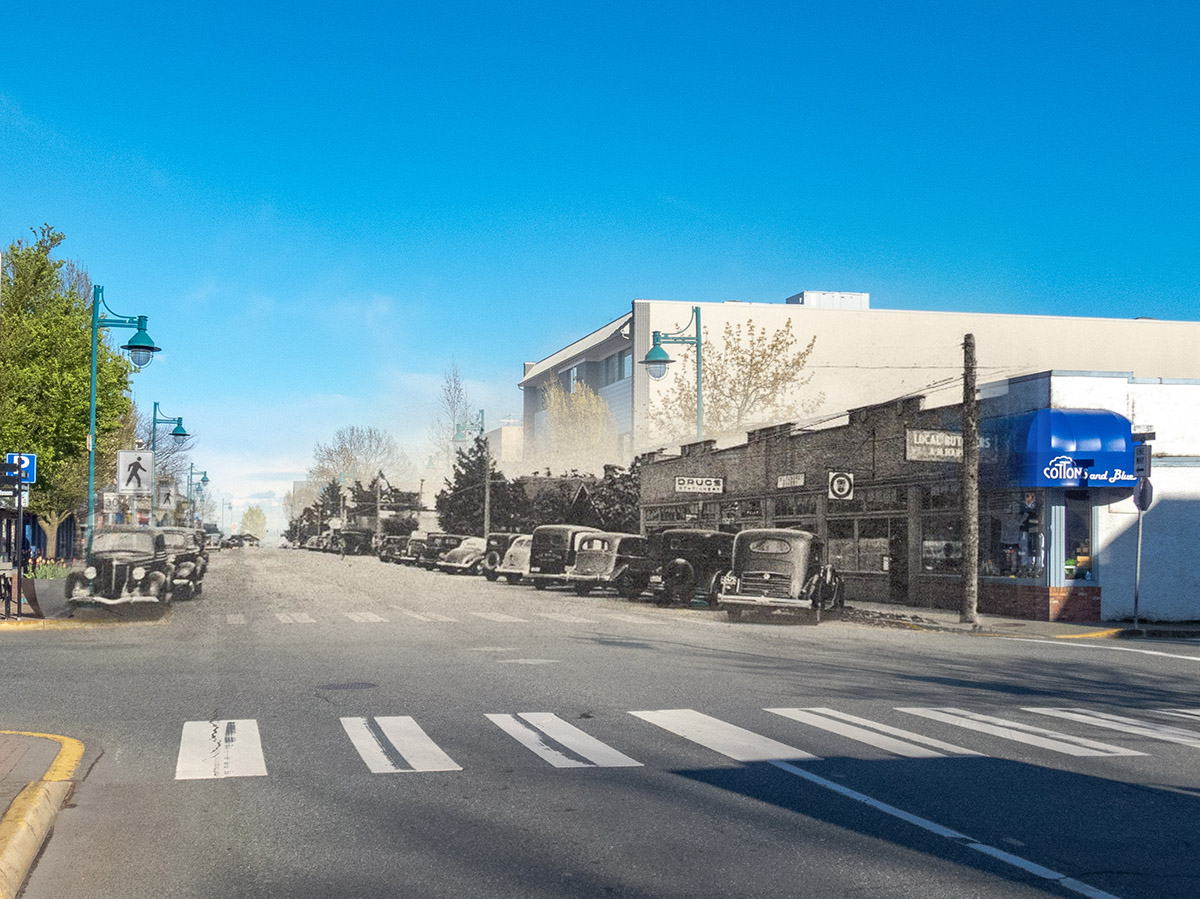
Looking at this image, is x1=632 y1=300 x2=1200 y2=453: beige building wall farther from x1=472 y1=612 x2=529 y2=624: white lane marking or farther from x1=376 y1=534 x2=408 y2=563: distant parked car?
x1=472 y1=612 x2=529 y2=624: white lane marking

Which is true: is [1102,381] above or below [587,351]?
below

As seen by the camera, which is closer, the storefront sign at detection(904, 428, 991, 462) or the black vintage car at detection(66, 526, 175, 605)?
the black vintage car at detection(66, 526, 175, 605)

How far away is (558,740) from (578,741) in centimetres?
17

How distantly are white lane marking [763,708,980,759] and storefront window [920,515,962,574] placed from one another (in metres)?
19.3

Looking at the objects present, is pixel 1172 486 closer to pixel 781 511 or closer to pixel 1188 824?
pixel 781 511

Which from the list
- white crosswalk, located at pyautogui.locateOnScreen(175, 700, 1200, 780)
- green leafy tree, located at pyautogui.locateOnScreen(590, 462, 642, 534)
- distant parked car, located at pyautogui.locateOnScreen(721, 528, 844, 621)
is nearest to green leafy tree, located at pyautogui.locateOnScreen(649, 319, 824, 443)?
green leafy tree, located at pyautogui.locateOnScreen(590, 462, 642, 534)

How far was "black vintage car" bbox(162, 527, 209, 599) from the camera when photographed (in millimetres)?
30039

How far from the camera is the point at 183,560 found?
30688 mm

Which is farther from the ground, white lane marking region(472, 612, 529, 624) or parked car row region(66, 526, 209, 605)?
parked car row region(66, 526, 209, 605)

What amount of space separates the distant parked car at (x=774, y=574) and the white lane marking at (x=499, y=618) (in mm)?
4413

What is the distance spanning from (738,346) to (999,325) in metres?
22.7

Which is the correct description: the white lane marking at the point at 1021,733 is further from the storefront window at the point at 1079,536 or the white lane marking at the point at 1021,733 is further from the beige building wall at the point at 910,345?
the beige building wall at the point at 910,345

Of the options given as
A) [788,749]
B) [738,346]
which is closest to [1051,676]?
Answer: [788,749]

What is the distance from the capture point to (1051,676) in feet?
51.6
